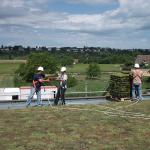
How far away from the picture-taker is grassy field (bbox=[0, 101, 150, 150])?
43.5 feet

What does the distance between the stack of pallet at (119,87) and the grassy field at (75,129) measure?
→ 18.8ft

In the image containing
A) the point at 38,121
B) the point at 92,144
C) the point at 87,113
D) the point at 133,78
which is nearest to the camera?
A: the point at 92,144

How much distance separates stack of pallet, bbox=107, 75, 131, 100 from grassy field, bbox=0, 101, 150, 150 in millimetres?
5734

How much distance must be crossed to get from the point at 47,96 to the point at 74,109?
8371 millimetres

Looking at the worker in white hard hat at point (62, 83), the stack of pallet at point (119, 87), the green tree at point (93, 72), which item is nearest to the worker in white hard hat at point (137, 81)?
the stack of pallet at point (119, 87)

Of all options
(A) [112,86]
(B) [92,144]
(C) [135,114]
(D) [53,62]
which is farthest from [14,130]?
(D) [53,62]

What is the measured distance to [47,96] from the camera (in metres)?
27.2

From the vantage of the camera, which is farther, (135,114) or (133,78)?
(133,78)

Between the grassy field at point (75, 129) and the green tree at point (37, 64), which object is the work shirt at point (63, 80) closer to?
the grassy field at point (75, 129)

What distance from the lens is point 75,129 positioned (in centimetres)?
1502

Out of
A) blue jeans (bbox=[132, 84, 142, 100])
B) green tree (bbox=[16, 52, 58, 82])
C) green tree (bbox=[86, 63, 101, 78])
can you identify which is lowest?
green tree (bbox=[86, 63, 101, 78])

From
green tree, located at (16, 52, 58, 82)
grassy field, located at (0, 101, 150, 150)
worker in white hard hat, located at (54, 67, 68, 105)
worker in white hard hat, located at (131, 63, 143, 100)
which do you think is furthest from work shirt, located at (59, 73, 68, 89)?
green tree, located at (16, 52, 58, 82)

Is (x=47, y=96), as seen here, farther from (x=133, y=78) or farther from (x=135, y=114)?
(x=135, y=114)

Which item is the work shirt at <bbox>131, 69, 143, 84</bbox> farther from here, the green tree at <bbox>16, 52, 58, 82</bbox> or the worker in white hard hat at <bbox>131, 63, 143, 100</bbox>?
the green tree at <bbox>16, 52, 58, 82</bbox>
